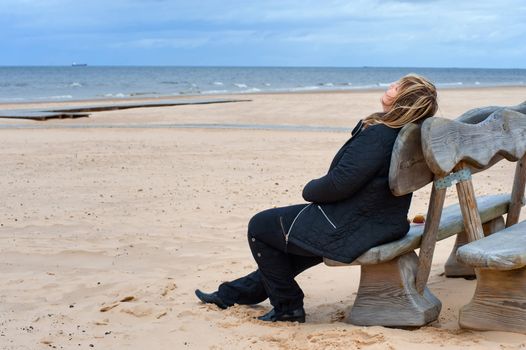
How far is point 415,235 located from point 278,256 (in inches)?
31.9

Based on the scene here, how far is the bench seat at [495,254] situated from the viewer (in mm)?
3818

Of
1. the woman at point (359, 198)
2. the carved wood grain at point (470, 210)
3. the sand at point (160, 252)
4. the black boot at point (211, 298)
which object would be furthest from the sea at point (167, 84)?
the carved wood grain at point (470, 210)

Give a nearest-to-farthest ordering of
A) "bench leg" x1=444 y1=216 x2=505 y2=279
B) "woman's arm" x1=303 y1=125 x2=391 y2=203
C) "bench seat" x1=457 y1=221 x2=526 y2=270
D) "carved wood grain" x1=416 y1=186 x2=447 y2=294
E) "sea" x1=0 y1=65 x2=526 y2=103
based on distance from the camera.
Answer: "bench seat" x1=457 y1=221 x2=526 y2=270, "woman's arm" x1=303 y1=125 x2=391 y2=203, "carved wood grain" x1=416 y1=186 x2=447 y2=294, "bench leg" x1=444 y1=216 x2=505 y2=279, "sea" x1=0 y1=65 x2=526 y2=103

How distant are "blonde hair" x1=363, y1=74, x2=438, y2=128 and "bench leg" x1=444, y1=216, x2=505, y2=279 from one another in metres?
1.53

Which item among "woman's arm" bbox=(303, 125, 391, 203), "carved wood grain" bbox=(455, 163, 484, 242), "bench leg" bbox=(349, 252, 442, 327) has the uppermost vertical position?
"woman's arm" bbox=(303, 125, 391, 203)

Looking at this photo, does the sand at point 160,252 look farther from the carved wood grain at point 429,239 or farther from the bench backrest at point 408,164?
the bench backrest at point 408,164

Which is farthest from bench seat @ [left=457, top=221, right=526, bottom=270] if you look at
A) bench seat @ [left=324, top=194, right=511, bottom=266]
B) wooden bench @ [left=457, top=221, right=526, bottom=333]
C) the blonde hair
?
the blonde hair

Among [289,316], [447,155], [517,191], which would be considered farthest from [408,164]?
[517,191]

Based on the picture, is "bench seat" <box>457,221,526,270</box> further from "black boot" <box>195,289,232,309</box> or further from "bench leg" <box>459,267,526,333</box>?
"black boot" <box>195,289,232,309</box>

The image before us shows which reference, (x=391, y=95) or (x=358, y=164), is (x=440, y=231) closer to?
(x=358, y=164)

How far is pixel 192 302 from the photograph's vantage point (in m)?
5.32

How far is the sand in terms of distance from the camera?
449cm

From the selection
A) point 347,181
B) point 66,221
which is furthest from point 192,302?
point 66,221

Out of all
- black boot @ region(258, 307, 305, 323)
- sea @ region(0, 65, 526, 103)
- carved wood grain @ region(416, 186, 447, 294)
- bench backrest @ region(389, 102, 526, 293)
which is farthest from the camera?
sea @ region(0, 65, 526, 103)
